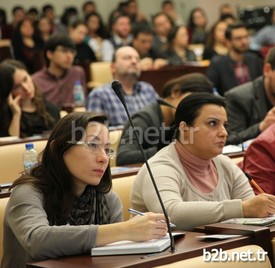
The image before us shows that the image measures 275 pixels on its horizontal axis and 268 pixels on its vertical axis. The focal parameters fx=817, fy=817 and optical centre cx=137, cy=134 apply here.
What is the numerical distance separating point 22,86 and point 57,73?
198cm

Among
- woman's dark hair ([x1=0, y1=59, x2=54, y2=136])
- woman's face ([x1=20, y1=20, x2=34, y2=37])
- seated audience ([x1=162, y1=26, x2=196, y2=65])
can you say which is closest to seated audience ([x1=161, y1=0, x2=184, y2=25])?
woman's face ([x1=20, y1=20, x2=34, y2=37])

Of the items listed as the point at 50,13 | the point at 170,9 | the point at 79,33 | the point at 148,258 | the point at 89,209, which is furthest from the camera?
the point at 170,9

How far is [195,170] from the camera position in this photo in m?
3.26

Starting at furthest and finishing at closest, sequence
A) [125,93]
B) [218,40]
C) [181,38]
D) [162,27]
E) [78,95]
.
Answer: [162,27] < [218,40] < [181,38] < [78,95] < [125,93]

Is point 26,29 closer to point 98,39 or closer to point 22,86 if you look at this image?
point 98,39

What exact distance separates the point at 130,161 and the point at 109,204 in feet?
5.04

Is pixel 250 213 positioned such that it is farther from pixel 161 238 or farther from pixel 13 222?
pixel 13 222

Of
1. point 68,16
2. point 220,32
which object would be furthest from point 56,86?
point 68,16

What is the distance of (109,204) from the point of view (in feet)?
9.37

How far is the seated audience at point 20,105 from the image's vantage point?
5.47 metres

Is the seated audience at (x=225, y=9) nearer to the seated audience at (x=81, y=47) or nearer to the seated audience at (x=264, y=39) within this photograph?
the seated audience at (x=264, y=39)

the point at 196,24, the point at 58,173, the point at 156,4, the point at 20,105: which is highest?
the point at 58,173

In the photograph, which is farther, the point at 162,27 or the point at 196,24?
the point at 196,24

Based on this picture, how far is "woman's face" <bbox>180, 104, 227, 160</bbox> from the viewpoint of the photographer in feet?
10.6
